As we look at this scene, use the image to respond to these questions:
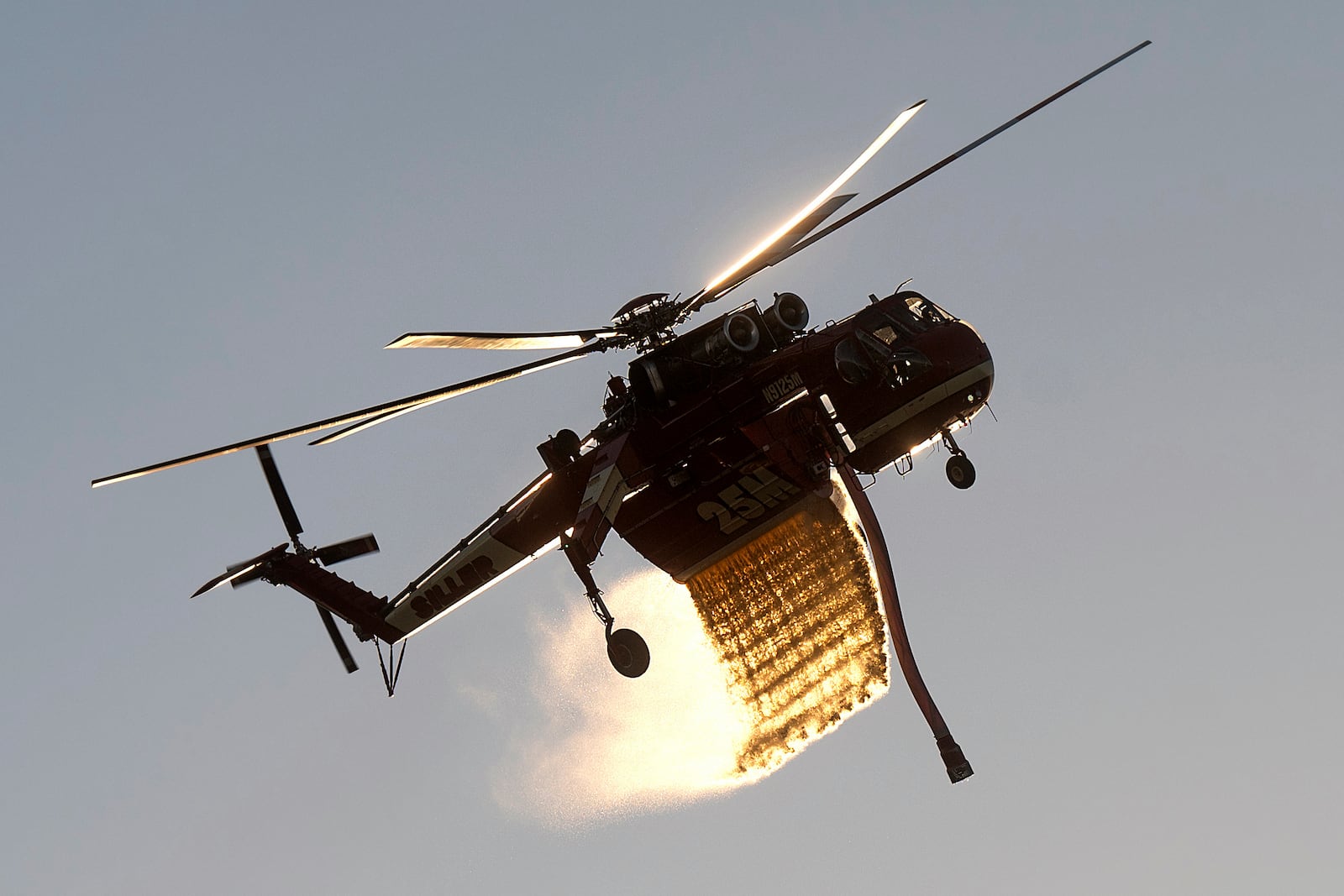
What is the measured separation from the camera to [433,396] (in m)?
25.9

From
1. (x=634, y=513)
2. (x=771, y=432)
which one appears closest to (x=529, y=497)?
(x=634, y=513)

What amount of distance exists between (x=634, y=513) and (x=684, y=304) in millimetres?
4106

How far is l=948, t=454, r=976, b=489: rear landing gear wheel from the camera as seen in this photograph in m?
29.7

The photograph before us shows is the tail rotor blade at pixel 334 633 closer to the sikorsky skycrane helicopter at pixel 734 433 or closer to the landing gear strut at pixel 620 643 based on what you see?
the sikorsky skycrane helicopter at pixel 734 433

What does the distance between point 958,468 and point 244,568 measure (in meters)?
13.8

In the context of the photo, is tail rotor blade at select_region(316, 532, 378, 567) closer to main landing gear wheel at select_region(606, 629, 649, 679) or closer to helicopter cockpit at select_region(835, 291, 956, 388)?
main landing gear wheel at select_region(606, 629, 649, 679)

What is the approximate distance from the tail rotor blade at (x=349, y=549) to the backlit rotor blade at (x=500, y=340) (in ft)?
20.2

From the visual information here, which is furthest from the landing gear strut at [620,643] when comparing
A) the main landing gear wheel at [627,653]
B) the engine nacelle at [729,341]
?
the engine nacelle at [729,341]

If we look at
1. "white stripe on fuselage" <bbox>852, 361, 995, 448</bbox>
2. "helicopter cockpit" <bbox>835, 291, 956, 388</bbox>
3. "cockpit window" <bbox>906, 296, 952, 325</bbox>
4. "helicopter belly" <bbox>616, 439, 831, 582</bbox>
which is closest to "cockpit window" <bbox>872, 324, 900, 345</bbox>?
"helicopter cockpit" <bbox>835, 291, 956, 388</bbox>

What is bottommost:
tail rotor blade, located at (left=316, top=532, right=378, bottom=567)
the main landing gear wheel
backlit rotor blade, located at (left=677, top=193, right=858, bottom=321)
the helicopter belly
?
the main landing gear wheel

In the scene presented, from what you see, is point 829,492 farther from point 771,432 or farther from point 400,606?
point 400,606

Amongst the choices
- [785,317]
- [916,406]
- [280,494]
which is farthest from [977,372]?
[280,494]

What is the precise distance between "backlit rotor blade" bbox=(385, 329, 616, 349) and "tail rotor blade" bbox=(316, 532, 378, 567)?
6.16 meters

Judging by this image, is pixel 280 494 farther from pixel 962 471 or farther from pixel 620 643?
pixel 962 471
